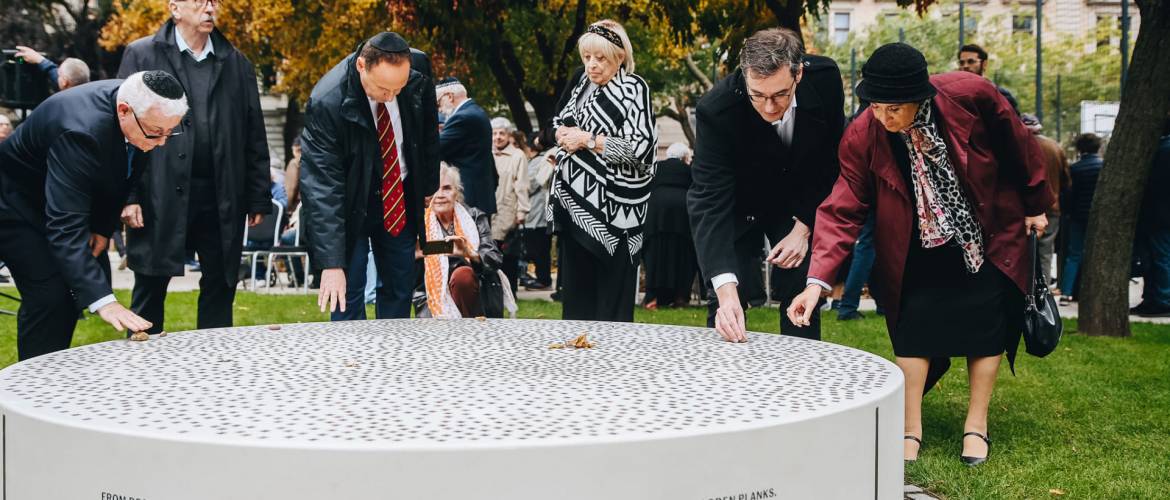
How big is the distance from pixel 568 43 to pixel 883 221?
1588cm

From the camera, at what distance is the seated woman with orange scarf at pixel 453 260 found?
290 inches

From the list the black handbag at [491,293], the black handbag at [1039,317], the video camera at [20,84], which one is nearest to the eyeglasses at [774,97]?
the black handbag at [1039,317]

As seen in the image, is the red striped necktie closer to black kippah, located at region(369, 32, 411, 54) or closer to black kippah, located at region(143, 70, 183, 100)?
black kippah, located at region(369, 32, 411, 54)

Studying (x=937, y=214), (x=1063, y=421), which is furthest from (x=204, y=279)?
(x=1063, y=421)

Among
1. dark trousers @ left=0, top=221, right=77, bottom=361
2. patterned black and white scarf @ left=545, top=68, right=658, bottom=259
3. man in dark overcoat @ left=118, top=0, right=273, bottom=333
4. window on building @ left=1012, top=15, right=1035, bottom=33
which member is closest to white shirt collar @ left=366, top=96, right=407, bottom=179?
man in dark overcoat @ left=118, top=0, right=273, bottom=333

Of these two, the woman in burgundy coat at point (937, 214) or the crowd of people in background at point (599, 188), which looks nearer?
the woman in burgundy coat at point (937, 214)

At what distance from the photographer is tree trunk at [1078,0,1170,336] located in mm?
8852

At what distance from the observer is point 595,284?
20.8 feet

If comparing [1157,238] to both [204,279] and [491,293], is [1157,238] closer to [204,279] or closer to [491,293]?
[491,293]

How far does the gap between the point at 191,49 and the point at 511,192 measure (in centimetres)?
673

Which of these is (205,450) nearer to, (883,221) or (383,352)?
(383,352)

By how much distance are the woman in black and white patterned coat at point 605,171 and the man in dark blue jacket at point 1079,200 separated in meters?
8.11

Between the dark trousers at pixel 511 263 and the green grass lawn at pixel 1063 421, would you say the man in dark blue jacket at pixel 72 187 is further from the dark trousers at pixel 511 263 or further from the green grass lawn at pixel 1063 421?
the dark trousers at pixel 511 263

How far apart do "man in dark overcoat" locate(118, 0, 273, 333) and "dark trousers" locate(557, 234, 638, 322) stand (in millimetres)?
1651
